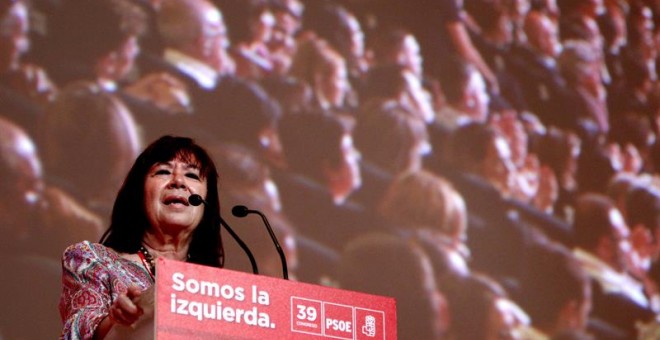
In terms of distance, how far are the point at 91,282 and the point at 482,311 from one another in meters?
2.50

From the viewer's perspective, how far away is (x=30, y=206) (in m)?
3.66

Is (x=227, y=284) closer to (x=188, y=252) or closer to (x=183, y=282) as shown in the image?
(x=183, y=282)

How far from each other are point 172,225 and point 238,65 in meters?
1.65

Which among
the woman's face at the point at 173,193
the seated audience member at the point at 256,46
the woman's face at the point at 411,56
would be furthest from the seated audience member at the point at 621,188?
the woman's face at the point at 173,193

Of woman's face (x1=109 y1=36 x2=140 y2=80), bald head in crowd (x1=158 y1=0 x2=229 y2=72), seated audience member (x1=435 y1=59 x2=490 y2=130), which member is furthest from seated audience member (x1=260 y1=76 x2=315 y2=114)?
seated audience member (x1=435 y1=59 x2=490 y2=130)

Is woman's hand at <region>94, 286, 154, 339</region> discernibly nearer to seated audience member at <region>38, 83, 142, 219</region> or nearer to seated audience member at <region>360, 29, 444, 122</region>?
seated audience member at <region>38, 83, 142, 219</region>

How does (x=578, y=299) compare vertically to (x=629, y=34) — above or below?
below

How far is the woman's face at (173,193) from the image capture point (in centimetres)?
264

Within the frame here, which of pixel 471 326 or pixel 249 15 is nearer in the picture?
pixel 249 15

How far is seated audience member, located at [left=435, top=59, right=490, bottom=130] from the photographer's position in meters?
4.84

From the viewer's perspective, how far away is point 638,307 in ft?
17.1

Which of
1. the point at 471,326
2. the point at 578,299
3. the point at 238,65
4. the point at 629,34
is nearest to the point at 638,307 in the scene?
the point at 578,299

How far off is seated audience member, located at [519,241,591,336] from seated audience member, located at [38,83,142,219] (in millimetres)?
1891

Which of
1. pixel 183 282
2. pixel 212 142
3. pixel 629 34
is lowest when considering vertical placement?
pixel 183 282
